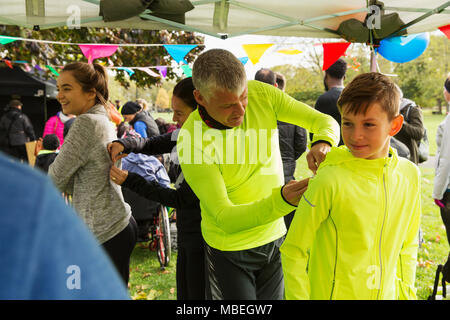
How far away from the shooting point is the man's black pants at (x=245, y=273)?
1817 mm

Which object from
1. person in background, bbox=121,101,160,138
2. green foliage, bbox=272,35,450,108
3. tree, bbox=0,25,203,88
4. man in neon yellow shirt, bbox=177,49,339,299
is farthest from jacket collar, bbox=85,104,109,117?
green foliage, bbox=272,35,450,108

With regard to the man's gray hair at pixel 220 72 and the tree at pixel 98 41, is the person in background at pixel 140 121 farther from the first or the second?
the tree at pixel 98 41

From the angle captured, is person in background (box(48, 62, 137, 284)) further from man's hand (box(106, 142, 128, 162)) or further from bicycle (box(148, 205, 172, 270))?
bicycle (box(148, 205, 172, 270))

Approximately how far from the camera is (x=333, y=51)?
4047 mm

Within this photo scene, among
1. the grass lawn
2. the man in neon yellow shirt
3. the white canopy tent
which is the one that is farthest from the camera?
the grass lawn

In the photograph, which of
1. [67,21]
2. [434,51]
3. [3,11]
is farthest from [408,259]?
[434,51]

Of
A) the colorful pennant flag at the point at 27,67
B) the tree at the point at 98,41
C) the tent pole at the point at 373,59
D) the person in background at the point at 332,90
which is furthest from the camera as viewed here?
the colorful pennant flag at the point at 27,67

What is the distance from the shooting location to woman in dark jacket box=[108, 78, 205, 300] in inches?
85.4

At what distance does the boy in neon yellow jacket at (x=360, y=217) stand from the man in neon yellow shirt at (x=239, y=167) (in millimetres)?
111

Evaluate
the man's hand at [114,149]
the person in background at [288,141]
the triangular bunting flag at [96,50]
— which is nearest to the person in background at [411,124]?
the person in background at [288,141]

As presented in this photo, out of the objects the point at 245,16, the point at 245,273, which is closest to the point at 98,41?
the point at 245,16

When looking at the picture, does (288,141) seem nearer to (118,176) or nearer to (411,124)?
(411,124)

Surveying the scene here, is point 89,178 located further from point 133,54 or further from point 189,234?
point 133,54

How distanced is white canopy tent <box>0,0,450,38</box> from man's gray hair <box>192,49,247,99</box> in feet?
6.11
